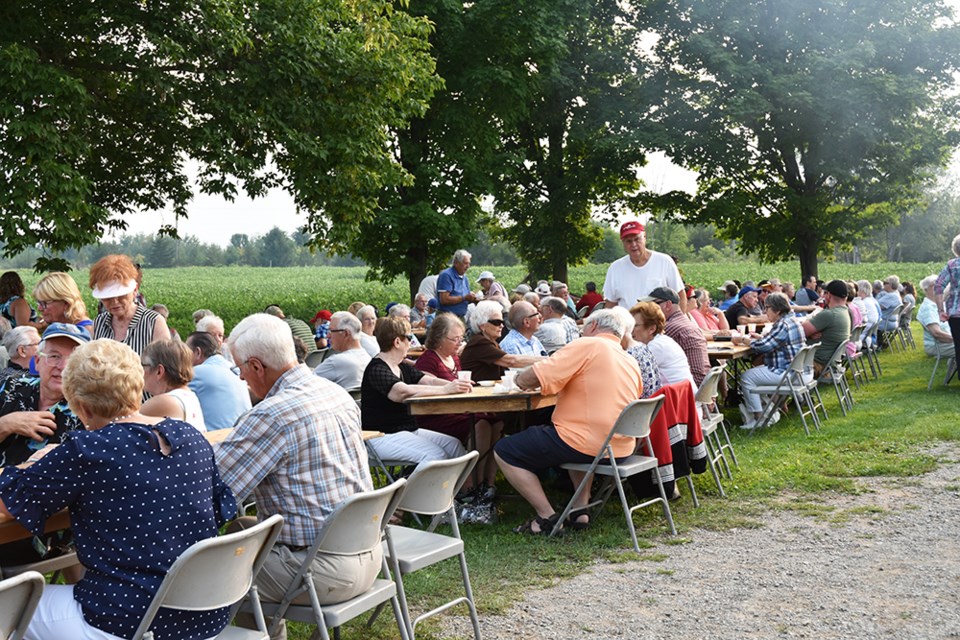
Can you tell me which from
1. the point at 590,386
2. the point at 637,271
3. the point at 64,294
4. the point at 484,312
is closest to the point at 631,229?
the point at 637,271

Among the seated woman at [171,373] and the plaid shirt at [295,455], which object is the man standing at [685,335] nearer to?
the seated woman at [171,373]

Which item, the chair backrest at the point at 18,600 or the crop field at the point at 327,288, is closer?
the chair backrest at the point at 18,600

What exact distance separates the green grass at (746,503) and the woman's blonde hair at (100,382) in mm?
1932

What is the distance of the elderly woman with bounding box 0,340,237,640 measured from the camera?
122 inches

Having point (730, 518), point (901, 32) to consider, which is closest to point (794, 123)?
point (901, 32)

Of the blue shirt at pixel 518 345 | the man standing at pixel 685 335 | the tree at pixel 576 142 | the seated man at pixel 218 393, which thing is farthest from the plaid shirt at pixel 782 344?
the tree at pixel 576 142

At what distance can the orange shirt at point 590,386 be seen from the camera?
20.7ft

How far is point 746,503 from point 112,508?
538 cm

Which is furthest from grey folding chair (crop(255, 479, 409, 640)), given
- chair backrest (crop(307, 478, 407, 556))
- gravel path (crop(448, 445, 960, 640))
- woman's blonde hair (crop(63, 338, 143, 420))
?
gravel path (crop(448, 445, 960, 640))

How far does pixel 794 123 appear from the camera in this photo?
25875 millimetres

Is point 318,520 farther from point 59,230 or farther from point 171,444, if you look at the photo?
point 59,230

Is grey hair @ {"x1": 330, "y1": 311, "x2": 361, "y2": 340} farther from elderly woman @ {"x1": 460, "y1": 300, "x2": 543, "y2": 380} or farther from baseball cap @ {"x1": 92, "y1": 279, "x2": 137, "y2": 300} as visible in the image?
baseball cap @ {"x1": 92, "y1": 279, "x2": 137, "y2": 300}

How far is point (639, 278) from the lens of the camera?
30.6 feet

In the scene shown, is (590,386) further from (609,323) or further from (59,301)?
(59,301)
